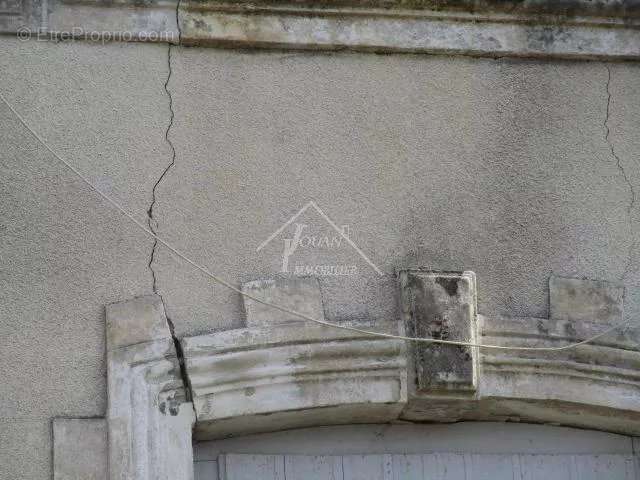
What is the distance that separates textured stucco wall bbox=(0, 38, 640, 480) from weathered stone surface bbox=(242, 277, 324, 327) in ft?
0.14

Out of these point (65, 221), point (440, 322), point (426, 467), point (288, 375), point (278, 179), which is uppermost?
point (278, 179)

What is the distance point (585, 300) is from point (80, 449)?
5.77ft

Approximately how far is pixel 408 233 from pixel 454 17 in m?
0.83

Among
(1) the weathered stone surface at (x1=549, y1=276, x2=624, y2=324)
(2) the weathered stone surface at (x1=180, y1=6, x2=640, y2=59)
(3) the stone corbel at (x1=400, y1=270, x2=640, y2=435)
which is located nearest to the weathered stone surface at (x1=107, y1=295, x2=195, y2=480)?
(3) the stone corbel at (x1=400, y1=270, x2=640, y2=435)

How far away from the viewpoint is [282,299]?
456cm

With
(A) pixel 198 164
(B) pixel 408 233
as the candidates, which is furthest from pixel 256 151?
(B) pixel 408 233

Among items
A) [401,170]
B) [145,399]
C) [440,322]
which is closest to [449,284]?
[440,322]

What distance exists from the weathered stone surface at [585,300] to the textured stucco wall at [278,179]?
0.04m

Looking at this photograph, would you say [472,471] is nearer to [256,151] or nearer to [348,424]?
[348,424]

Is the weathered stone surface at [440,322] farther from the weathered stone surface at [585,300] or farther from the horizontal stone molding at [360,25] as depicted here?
the horizontal stone molding at [360,25]

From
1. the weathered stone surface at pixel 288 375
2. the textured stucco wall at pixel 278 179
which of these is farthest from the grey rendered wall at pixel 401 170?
the weathered stone surface at pixel 288 375

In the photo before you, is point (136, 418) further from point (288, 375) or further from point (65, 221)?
point (65, 221)

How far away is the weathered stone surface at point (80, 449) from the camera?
4.22 metres

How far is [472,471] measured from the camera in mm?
4730
